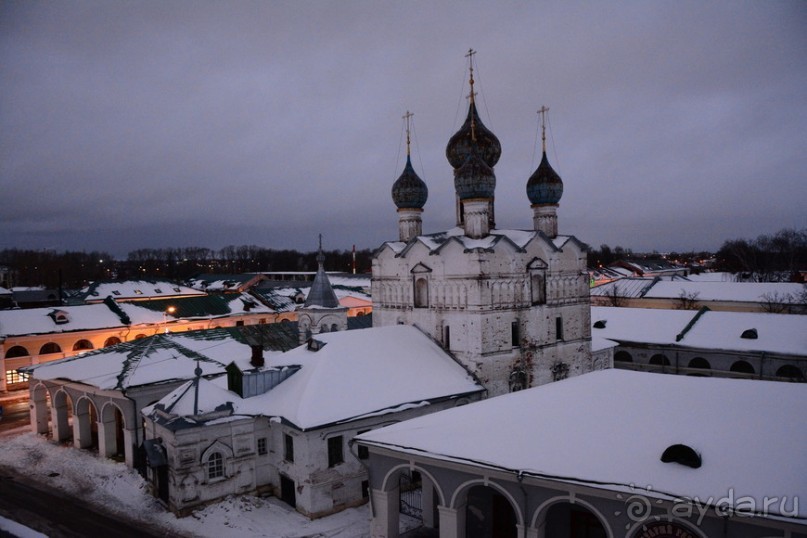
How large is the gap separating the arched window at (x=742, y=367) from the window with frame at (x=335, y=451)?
82.5 feet

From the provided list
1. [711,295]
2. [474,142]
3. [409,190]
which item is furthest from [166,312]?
[711,295]

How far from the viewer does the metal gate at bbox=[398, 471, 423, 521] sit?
17.9m

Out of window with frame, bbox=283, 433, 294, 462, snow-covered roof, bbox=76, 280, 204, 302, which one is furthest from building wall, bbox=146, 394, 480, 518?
snow-covered roof, bbox=76, 280, 204, 302

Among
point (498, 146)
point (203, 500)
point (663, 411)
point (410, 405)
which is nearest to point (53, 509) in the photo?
point (203, 500)

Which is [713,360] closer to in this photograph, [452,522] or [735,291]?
[735,291]

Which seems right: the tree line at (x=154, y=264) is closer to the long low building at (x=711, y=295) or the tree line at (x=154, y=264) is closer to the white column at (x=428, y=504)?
the long low building at (x=711, y=295)

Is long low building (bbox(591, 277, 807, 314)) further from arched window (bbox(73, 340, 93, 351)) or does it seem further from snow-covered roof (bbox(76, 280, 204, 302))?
snow-covered roof (bbox(76, 280, 204, 302))

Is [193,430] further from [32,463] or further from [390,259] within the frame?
[390,259]

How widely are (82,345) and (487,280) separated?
104 feet

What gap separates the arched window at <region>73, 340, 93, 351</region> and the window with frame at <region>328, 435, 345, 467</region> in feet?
95.6

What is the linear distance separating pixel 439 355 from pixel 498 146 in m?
12.0

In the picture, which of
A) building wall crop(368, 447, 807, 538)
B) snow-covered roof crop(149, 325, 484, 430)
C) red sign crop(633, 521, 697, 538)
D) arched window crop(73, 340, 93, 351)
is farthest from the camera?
arched window crop(73, 340, 93, 351)

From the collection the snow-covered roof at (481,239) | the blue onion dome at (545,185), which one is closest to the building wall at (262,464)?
the snow-covered roof at (481,239)

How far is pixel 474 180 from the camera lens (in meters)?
24.5
